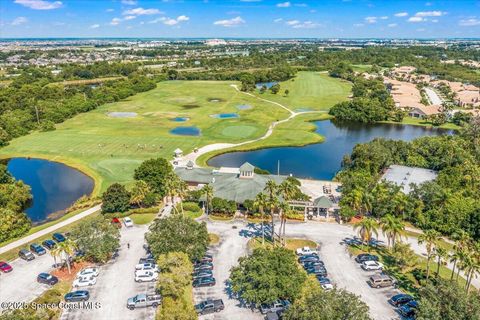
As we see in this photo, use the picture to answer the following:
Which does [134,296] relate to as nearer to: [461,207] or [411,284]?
[411,284]

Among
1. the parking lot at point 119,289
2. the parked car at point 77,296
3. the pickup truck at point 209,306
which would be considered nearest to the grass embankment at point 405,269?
the pickup truck at point 209,306

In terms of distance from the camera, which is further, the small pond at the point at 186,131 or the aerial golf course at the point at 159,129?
the small pond at the point at 186,131

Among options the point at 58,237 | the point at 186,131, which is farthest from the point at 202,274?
the point at 186,131

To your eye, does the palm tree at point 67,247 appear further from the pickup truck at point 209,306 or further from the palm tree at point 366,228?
the palm tree at point 366,228

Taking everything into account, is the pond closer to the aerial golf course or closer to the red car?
the aerial golf course

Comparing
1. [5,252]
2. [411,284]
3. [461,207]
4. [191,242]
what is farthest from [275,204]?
[5,252]

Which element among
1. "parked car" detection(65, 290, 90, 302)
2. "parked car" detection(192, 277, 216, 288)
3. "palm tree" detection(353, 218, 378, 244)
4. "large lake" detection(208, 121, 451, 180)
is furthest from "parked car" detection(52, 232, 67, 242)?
"palm tree" detection(353, 218, 378, 244)
